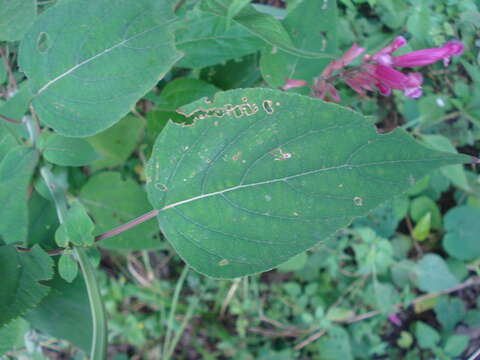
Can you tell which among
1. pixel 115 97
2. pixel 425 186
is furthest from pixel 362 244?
pixel 115 97

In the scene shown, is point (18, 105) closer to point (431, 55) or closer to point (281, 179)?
point (281, 179)

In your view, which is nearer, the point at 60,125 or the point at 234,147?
the point at 234,147

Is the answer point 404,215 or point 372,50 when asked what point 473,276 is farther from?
point 372,50

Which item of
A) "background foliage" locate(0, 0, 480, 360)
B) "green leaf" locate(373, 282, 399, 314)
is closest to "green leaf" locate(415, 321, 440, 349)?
"background foliage" locate(0, 0, 480, 360)

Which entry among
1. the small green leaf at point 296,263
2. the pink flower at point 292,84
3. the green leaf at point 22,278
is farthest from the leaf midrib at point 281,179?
the small green leaf at point 296,263

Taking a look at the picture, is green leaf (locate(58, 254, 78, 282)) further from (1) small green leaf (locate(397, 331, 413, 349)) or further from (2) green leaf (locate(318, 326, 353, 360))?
(1) small green leaf (locate(397, 331, 413, 349))

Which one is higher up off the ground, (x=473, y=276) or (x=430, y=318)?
(x=473, y=276)

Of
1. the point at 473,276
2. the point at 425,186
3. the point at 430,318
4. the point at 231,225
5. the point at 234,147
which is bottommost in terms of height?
the point at 430,318
